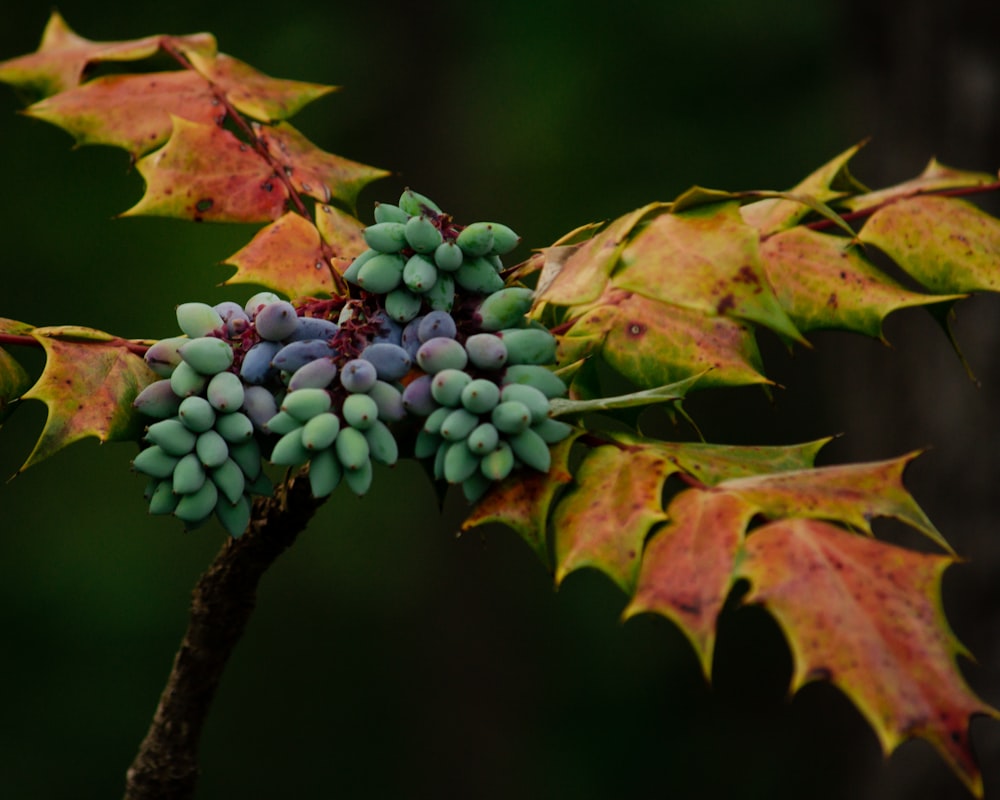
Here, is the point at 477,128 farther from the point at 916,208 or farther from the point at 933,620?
the point at 933,620

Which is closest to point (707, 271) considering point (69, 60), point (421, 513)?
point (69, 60)

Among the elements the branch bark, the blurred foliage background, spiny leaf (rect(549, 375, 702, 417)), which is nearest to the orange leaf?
the branch bark

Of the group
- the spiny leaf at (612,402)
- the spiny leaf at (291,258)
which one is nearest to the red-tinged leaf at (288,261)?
the spiny leaf at (291,258)

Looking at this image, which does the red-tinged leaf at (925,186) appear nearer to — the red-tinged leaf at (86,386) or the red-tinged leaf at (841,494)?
the red-tinged leaf at (841,494)

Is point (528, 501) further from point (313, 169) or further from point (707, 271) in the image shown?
point (313, 169)

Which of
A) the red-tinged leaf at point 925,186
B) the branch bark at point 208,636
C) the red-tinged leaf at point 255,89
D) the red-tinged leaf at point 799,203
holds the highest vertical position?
the red-tinged leaf at point 925,186

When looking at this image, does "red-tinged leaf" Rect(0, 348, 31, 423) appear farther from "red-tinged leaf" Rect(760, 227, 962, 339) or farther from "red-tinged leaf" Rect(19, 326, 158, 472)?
"red-tinged leaf" Rect(760, 227, 962, 339)

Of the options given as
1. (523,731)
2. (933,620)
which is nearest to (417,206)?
(933,620)
